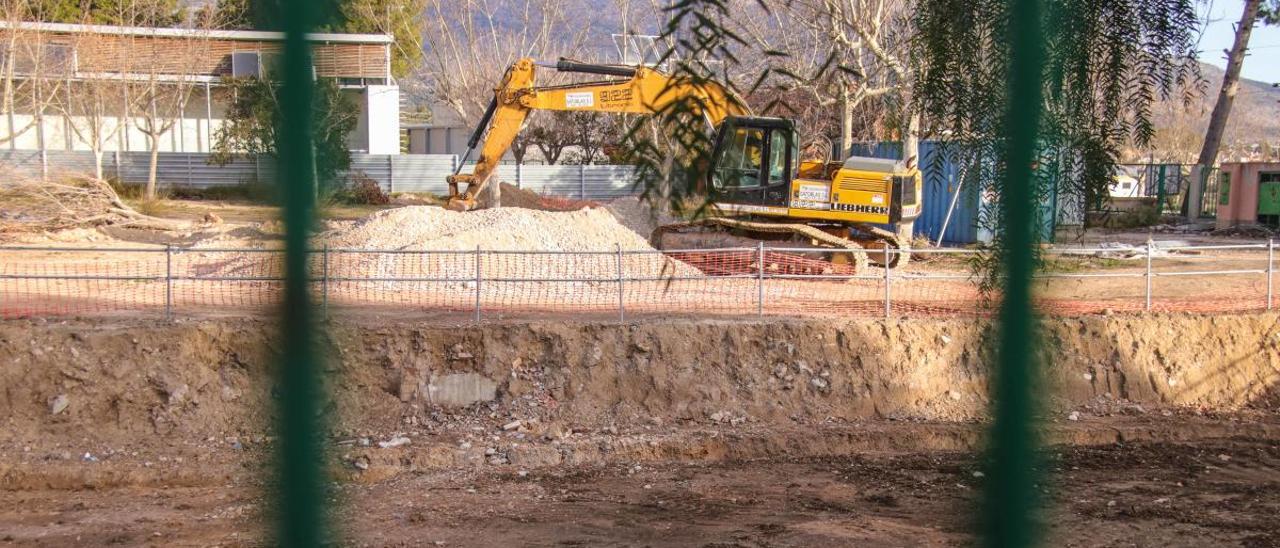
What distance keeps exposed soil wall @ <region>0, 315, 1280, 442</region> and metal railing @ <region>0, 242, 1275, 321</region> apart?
27.7 inches

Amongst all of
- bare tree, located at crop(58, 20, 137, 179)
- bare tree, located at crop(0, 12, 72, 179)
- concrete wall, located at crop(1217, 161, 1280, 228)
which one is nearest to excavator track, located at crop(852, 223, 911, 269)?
concrete wall, located at crop(1217, 161, 1280, 228)

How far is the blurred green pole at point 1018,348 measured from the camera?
1896 millimetres

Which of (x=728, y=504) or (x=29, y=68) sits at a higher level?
(x=29, y=68)

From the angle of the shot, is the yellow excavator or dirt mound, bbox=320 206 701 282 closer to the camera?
dirt mound, bbox=320 206 701 282

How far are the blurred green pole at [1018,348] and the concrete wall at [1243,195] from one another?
32.5 meters

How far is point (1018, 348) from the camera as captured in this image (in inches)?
74.5

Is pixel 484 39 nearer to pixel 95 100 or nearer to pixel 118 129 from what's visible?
pixel 118 129

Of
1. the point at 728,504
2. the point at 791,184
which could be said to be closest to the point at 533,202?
the point at 791,184

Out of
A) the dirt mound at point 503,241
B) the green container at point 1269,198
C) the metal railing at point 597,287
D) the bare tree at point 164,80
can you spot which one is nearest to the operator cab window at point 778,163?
the metal railing at point 597,287

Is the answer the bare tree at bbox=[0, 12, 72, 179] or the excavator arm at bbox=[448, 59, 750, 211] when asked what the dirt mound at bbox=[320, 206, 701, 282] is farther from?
the bare tree at bbox=[0, 12, 72, 179]

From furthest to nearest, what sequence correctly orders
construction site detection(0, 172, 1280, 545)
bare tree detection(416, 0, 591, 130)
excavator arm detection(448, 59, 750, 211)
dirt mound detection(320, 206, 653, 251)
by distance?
bare tree detection(416, 0, 591, 130), excavator arm detection(448, 59, 750, 211), dirt mound detection(320, 206, 653, 251), construction site detection(0, 172, 1280, 545)

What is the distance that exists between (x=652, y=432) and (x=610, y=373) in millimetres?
913

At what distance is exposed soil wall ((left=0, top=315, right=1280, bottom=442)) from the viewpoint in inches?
469

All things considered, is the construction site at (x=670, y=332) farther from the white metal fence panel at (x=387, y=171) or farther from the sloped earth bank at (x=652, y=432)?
the white metal fence panel at (x=387, y=171)
